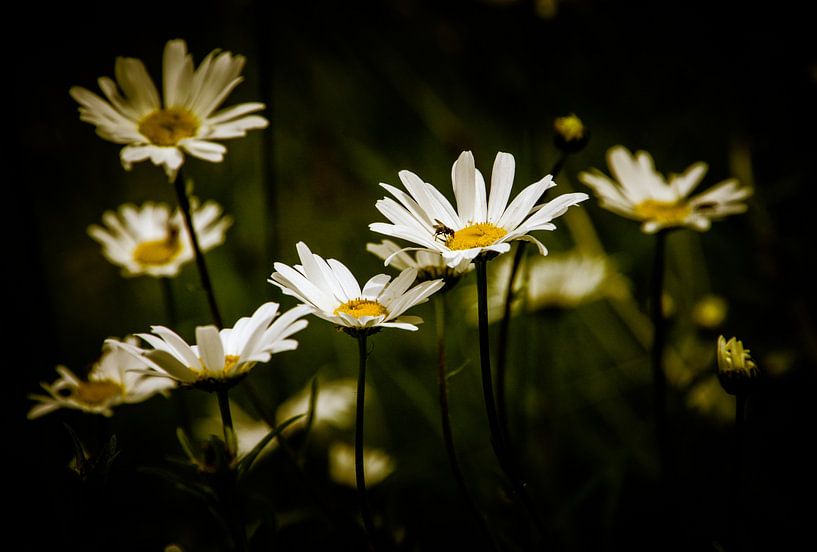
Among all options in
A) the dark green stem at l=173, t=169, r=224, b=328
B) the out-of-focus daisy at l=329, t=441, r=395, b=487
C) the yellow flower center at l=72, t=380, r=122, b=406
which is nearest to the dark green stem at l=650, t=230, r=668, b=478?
the out-of-focus daisy at l=329, t=441, r=395, b=487

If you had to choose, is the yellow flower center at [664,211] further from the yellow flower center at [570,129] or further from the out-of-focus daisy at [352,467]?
the out-of-focus daisy at [352,467]

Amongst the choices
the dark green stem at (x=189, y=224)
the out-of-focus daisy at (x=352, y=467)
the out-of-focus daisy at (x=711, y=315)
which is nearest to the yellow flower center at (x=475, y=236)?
the dark green stem at (x=189, y=224)

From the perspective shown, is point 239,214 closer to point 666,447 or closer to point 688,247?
point 688,247

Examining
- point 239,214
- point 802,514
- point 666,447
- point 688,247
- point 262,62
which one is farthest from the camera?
point 239,214

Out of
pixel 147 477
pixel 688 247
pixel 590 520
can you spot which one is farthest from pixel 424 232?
pixel 688 247

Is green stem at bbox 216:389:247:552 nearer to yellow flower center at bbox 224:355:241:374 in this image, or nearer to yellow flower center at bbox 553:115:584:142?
yellow flower center at bbox 224:355:241:374

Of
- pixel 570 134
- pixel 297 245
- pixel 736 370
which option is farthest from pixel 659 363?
pixel 297 245

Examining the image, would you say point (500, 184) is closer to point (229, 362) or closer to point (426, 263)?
point (426, 263)
